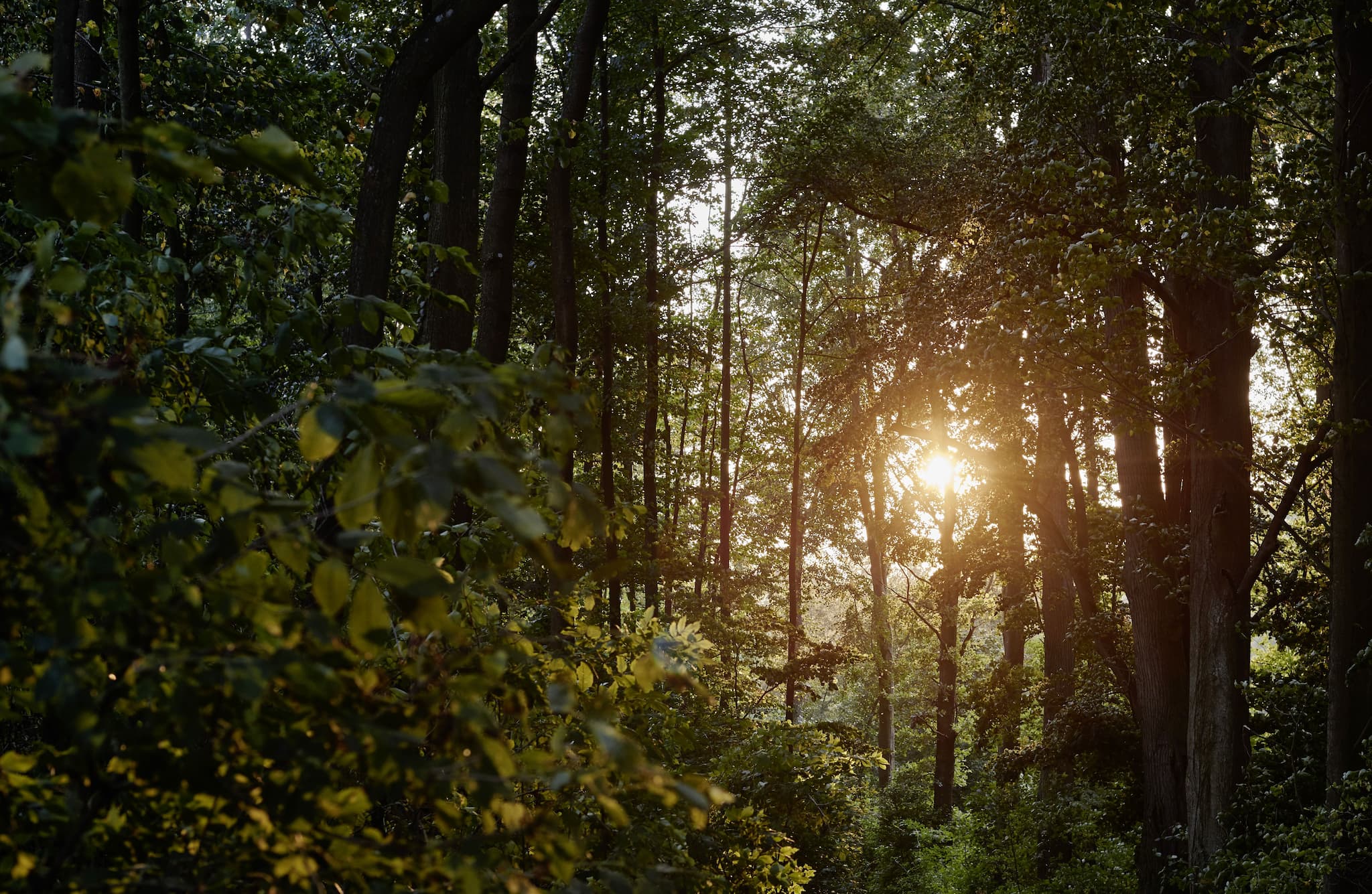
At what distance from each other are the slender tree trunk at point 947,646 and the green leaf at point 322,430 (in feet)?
49.3

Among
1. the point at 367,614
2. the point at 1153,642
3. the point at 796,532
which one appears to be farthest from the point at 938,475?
the point at 367,614

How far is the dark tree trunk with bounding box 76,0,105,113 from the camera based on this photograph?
14.8 ft

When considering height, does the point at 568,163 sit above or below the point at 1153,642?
above

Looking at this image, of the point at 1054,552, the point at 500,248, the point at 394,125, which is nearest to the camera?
the point at 394,125

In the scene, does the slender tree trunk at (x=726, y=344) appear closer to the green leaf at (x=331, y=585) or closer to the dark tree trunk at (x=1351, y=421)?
the dark tree trunk at (x=1351, y=421)

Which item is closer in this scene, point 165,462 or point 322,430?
point 165,462

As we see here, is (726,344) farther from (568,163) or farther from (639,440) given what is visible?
(568,163)

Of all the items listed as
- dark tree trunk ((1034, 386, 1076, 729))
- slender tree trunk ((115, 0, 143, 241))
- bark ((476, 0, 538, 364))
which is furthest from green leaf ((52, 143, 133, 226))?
dark tree trunk ((1034, 386, 1076, 729))

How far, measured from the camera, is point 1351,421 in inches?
Result: 217

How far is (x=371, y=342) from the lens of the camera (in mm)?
3609

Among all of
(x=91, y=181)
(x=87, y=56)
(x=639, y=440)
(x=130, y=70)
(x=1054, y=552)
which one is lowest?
(x=91, y=181)

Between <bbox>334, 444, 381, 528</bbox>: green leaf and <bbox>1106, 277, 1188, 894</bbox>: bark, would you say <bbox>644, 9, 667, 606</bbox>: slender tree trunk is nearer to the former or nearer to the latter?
<bbox>1106, 277, 1188, 894</bbox>: bark

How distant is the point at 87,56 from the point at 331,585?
5.46m

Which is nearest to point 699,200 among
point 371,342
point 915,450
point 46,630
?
point 915,450
